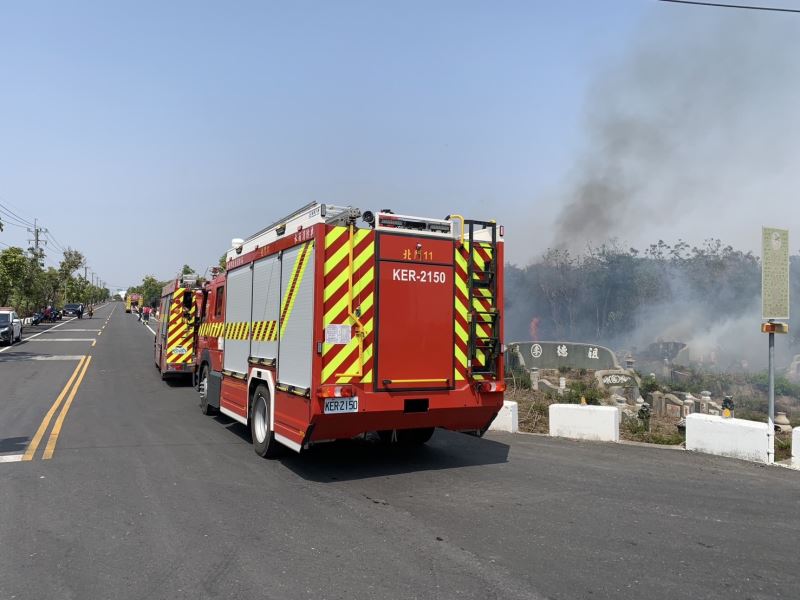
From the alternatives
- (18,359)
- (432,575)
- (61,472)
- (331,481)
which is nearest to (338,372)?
(331,481)

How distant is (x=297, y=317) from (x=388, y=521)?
2609 millimetres

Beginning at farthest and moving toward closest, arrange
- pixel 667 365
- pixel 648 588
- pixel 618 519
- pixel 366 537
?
pixel 667 365 < pixel 618 519 < pixel 366 537 < pixel 648 588

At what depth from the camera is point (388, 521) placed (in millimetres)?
Result: 5160

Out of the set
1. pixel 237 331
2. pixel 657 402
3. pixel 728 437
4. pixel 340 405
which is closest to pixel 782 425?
pixel 728 437

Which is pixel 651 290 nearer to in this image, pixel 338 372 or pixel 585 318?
pixel 585 318

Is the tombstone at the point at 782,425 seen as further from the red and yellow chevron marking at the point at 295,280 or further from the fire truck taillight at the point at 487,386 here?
the red and yellow chevron marking at the point at 295,280

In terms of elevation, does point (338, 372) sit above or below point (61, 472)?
above

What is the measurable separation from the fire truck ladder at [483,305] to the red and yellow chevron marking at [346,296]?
4.15ft

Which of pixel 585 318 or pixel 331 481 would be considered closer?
pixel 331 481

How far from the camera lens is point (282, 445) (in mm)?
7418

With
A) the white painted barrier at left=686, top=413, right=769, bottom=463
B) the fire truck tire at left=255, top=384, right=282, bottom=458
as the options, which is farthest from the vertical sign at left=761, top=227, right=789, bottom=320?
the fire truck tire at left=255, top=384, right=282, bottom=458

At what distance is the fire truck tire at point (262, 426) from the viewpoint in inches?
289

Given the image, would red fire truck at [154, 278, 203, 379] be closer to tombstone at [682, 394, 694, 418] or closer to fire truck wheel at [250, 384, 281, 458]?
fire truck wheel at [250, 384, 281, 458]

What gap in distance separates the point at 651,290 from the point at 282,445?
38.2m
